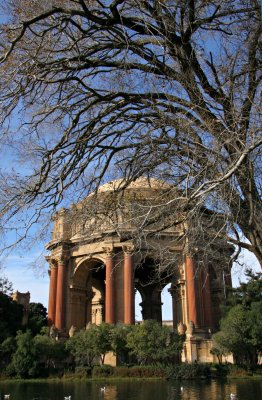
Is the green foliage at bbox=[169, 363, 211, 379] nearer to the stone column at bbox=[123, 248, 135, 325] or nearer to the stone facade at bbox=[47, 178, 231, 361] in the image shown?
the stone facade at bbox=[47, 178, 231, 361]

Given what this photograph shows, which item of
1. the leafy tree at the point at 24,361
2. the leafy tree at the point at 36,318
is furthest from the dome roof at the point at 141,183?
the leafy tree at the point at 36,318

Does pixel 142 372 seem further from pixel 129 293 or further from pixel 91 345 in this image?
pixel 129 293

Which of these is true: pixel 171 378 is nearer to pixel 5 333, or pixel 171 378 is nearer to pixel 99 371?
pixel 99 371

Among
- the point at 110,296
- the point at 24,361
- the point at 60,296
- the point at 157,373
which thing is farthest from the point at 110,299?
the point at 157,373

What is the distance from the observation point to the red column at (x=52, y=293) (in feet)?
→ 123

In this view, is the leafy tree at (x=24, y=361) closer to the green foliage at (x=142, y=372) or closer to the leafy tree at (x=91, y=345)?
the leafy tree at (x=91, y=345)

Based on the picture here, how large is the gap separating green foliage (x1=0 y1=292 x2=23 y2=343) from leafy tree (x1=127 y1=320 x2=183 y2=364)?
10524 millimetres

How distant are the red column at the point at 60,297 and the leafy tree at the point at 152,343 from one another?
9251 millimetres

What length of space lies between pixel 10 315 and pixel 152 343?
1395 cm

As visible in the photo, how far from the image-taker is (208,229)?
7066mm

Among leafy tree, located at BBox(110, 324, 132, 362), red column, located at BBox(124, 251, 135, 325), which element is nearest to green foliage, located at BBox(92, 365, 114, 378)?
leafy tree, located at BBox(110, 324, 132, 362)

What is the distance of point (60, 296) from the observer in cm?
3691

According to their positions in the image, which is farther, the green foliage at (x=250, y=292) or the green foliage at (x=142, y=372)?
the green foliage at (x=250, y=292)

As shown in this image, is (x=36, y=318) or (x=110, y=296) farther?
(x=36, y=318)
